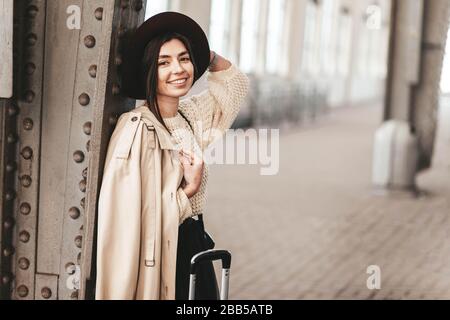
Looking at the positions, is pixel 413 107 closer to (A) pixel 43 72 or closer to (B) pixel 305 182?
(B) pixel 305 182

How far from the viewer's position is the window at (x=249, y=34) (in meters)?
16.6

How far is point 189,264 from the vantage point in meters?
2.13

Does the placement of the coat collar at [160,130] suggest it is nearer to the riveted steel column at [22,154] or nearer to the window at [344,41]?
the riveted steel column at [22,154]

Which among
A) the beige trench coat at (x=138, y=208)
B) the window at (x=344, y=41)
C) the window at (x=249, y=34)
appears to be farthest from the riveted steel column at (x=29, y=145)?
the window at (x=344, y=41)

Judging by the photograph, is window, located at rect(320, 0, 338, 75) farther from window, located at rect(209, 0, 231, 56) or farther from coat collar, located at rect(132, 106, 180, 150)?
coat collar, located at rect(132, 106, 180, 150)

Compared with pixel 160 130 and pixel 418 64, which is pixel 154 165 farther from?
pixel 418 64

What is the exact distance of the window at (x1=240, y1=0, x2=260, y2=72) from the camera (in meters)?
16.6

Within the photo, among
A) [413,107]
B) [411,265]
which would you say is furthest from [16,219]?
[413,107]

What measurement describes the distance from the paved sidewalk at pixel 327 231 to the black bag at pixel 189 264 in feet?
9.73

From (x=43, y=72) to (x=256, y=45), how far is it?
1617 centimetres

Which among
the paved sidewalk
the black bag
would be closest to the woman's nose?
the black bag

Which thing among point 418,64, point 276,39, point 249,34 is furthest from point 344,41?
point 418,64

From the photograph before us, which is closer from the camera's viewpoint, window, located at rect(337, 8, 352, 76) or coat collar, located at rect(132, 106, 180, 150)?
coat collar, located at rect(132, 106, 180, 150)

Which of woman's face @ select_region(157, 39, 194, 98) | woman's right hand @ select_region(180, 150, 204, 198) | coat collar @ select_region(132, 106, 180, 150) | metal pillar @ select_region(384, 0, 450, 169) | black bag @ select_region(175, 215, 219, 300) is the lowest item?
black bag @ select_region(175, 215, 219, 300)
